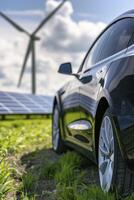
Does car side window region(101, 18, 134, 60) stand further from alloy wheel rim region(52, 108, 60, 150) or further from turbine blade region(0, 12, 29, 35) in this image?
turbine blade region(0, 12, 29, 35)

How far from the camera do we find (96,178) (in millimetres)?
5227

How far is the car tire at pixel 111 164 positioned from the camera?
3.78 metres

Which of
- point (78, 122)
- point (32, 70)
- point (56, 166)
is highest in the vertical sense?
point (32, 70)

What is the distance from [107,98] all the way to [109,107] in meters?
0.08

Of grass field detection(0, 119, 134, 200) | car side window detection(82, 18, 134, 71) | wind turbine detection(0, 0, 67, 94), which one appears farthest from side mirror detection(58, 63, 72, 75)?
wind turbine detection(0, 0, 67, 94)

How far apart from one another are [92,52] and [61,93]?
1684mm

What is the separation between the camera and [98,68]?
4680 mm

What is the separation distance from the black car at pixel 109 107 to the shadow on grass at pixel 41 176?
0.31 meters

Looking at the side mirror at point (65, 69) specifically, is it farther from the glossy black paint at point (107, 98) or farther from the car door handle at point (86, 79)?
the car door handle at point (86, 79)

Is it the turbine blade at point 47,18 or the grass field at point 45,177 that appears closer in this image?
the grass field at point 45,177

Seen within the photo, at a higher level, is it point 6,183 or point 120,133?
point 120,133

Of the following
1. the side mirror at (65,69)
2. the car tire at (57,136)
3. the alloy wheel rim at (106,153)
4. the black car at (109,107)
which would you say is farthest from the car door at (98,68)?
the car tire at (57,136)

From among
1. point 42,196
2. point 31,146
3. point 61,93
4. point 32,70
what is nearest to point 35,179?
point 42,196

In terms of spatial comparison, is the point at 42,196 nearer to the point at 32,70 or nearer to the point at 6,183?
the point at 6,183
